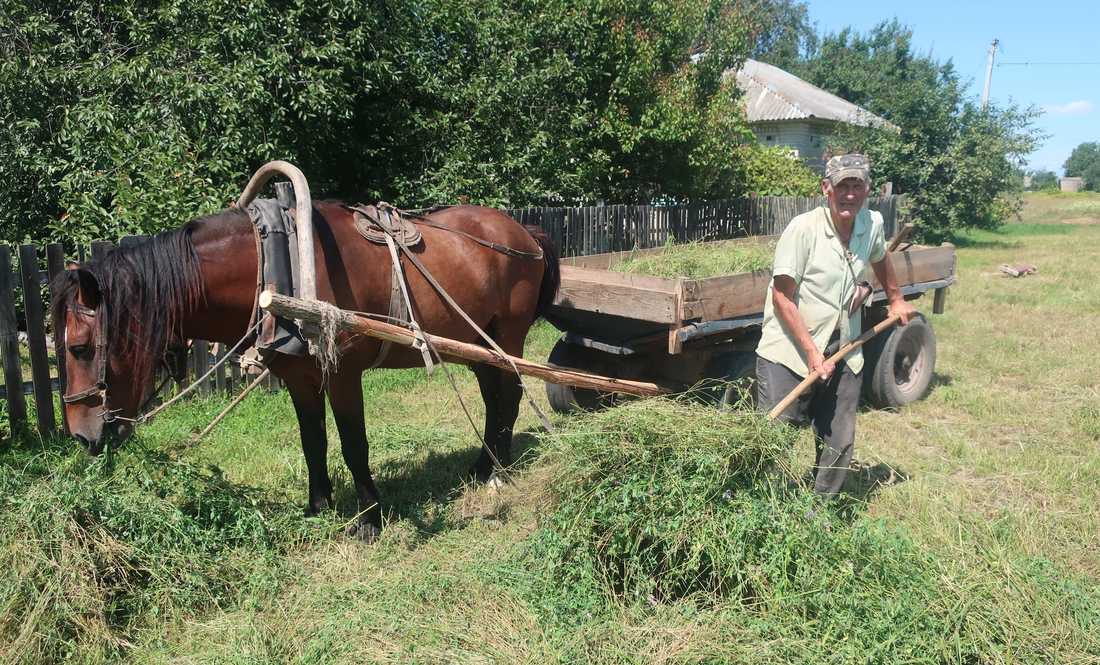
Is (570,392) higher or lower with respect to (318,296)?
lower

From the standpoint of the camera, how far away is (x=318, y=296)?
338 cm

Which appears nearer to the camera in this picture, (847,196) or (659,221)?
(847,196)

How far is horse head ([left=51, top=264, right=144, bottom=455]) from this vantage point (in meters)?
2.98

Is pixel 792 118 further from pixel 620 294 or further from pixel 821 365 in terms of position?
pixel 821 365

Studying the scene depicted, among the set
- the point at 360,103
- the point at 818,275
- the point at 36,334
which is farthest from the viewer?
the point at 360,103

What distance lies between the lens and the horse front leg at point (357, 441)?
3697mm

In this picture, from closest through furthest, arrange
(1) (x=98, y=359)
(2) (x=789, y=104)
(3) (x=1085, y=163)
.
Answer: (1) (x=98, y=359) < (2) (x=789, y=104) < (3) (x=1085, y=163)

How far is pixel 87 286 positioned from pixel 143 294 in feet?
0.67

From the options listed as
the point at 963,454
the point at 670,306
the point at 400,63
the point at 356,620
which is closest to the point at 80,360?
the point at 356,620

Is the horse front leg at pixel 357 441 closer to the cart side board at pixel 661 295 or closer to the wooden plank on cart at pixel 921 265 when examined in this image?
the cart side board at pixel 661 295

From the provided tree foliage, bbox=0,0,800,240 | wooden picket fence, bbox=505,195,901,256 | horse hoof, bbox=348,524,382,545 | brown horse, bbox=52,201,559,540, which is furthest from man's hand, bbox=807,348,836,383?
tree foliage, bbox=0,0,800,240

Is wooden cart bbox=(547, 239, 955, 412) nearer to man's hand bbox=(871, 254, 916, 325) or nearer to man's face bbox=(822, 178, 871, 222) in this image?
man's hand bbox=(871, 254, 916, 325)

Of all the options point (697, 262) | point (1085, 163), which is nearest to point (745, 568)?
point (697, 262)

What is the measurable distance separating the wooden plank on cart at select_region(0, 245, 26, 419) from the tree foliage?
184 centimetres
